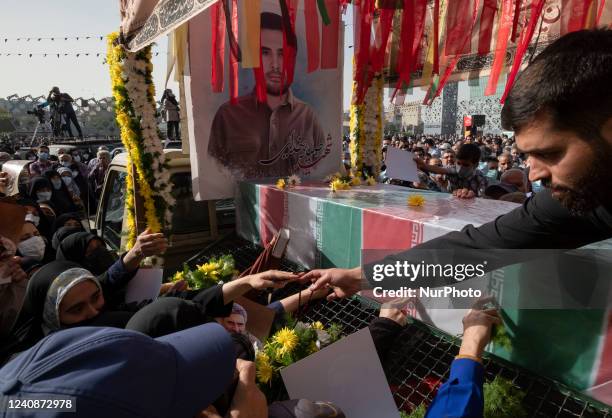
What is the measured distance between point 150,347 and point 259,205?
8.12 feet

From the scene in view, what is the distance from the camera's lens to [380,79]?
536 centimetres

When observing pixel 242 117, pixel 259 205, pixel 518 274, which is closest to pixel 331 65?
pixel 242 117

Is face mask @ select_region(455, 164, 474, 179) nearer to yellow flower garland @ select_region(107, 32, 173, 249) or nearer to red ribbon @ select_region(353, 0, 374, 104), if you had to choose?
red ribbon @ select_region(353, 0, 374, 104)

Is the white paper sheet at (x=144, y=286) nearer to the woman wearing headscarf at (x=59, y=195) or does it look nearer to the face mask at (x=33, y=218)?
the face mask at (x=33, y=218)

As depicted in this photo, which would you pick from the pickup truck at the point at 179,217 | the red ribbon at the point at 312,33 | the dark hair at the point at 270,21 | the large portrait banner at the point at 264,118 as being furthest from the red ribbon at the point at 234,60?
the pickup truck at the point at 179,217

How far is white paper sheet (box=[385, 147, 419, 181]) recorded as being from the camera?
3756 mm

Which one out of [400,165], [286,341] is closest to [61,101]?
[400,165]

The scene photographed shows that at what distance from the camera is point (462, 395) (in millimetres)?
1155

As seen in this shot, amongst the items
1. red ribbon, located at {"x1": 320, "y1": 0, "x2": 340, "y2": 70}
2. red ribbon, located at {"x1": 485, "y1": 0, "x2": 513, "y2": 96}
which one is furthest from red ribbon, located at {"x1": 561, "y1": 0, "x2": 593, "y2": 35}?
red ribbon, located at {"x1": 320, "y1": 0, "x2": 340, "y2": 70}

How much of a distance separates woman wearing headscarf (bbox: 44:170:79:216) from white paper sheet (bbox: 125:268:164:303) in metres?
4.35

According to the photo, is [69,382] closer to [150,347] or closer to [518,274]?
[150,347]

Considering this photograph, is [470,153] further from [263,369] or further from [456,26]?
[263,369]

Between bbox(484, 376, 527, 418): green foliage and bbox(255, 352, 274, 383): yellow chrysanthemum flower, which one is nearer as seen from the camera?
bbox(484, 376, 527, 418): green foliage

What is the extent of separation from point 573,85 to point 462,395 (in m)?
0.94
